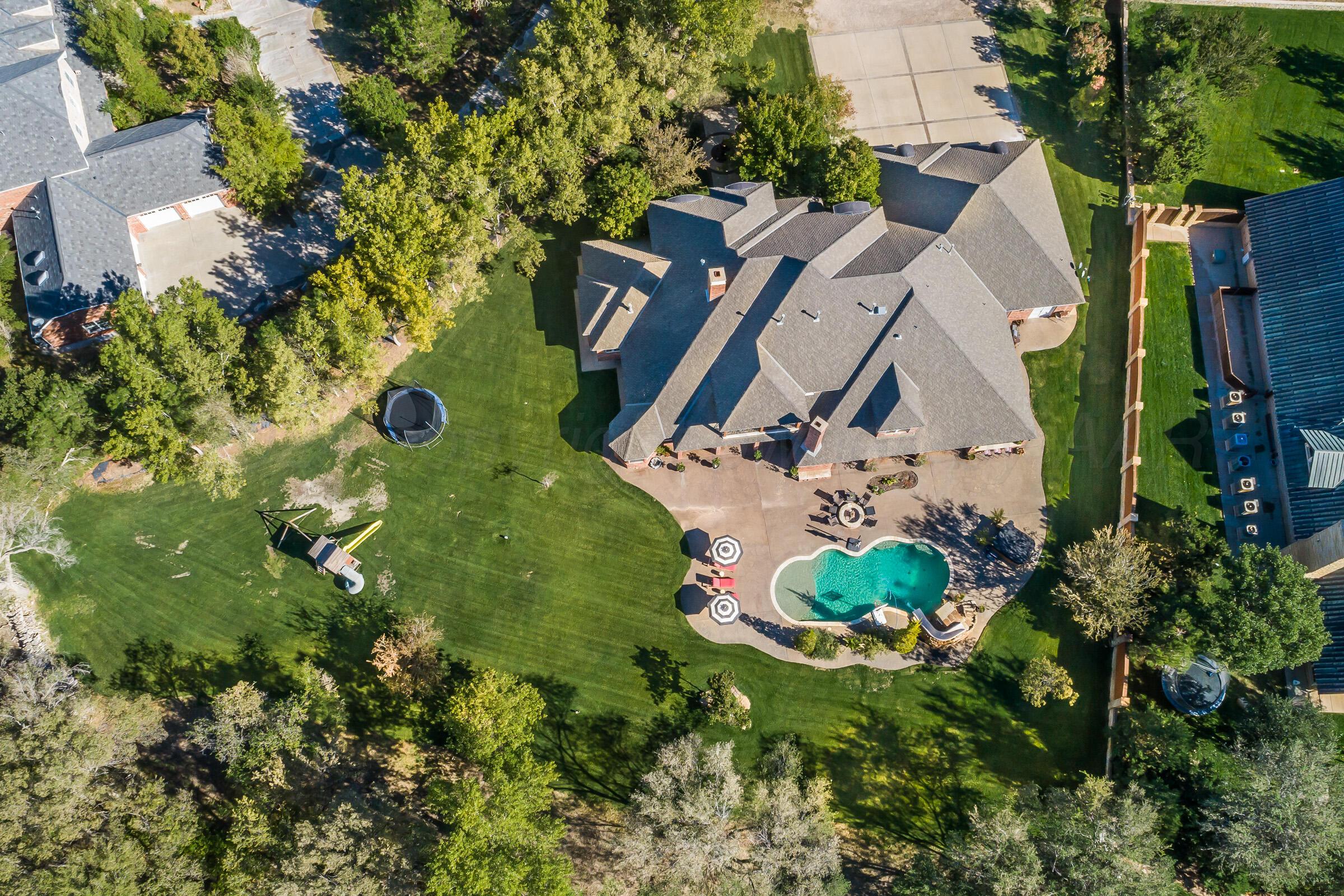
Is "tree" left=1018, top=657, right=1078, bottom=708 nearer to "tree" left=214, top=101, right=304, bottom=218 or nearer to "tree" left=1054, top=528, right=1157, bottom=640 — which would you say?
"tree" left=1054, top=528, right=1157, bottom=640

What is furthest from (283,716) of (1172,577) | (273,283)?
(1172,577)

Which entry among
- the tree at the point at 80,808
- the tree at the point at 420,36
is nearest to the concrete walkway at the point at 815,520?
the tree at the point at 80,808

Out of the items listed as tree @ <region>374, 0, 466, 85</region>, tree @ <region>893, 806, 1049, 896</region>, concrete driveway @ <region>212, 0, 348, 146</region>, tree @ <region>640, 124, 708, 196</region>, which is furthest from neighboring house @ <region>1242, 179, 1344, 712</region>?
concrete driveway @ <region>212, 0, 348, 146</region>

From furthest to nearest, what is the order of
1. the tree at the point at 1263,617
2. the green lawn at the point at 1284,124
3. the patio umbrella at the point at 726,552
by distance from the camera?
the green lawn at the point at 1284,124, the patio umbrella at the point at 726,552, the tree at the point at 1263,617

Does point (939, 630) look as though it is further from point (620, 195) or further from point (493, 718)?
point (620, 195)

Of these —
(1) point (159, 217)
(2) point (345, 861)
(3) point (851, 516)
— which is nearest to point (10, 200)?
(1) point (159, 217)

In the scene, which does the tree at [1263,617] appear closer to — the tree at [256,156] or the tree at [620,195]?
the tree at [620,195]
